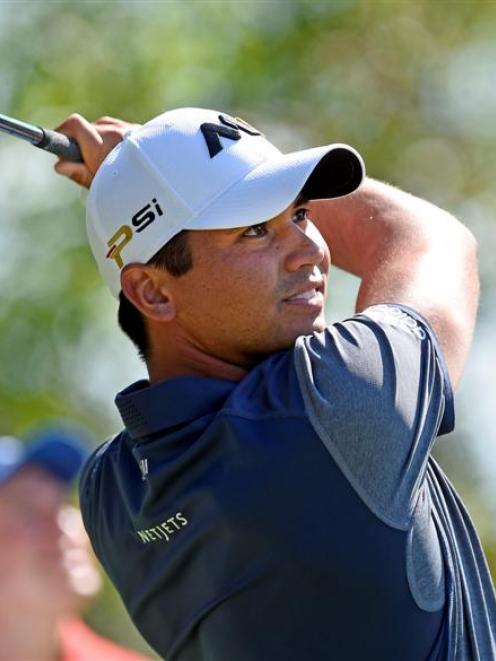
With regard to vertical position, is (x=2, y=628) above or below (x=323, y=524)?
below

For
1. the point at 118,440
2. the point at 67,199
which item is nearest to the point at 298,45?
the point at 67,199

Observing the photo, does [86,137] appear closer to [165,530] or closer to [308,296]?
[308,296]

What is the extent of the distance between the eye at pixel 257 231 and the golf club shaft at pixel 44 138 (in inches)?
20.4

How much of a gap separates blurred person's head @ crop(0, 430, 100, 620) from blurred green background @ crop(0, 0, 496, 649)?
8.55m

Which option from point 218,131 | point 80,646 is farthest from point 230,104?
point 218,131

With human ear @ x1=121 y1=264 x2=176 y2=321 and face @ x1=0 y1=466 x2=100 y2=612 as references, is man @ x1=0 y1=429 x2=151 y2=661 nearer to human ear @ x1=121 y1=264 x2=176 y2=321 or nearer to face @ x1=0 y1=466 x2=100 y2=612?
face @ x1=0 y1=466 x2=100 y2=612

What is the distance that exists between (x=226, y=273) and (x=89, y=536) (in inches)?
29.5

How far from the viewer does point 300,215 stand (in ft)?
13.5

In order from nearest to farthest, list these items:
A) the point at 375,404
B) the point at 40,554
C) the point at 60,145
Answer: the point at 375,404, the point at 40,554, the point at 60,145

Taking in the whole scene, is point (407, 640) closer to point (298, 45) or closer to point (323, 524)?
point (323, 524)

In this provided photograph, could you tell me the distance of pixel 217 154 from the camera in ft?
13.3

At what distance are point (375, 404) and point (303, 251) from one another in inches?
15.2

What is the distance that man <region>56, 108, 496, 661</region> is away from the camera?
376cm

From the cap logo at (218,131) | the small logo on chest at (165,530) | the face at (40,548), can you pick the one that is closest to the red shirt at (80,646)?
the face at (40,548)
